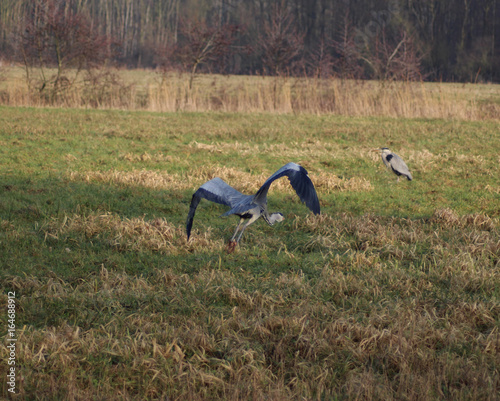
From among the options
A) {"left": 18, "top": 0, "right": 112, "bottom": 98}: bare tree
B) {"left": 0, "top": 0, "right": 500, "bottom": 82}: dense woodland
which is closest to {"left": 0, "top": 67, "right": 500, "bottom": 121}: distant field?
{"left": 0, "top": 0, "right": 500, "bottom": 82}: dense woodland

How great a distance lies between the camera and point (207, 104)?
1973 cm

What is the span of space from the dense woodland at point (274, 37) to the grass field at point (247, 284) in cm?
1052

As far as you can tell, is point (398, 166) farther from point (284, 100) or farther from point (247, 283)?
point (284, 100)

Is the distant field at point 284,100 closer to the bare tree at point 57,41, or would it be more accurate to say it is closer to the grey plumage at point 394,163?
the bare tree at point 57,41

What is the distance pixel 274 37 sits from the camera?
27.8 m

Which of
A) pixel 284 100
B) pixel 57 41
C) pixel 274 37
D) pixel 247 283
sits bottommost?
pixel 247 283

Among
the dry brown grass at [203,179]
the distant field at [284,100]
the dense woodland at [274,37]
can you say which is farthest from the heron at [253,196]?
the distant field at [284,100]

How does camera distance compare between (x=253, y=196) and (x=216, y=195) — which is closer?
(x=216, y=195)

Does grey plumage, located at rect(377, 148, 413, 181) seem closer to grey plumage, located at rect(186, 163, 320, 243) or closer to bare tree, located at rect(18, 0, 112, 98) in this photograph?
grey plumage, located at rect(186, 163, 320, 243)

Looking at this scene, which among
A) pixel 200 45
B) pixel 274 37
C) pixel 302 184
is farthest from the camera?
pixel 274 37

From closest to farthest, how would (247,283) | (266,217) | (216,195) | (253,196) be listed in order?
Answer: (216,195)
(253,196)
(247,283)
(266,217)

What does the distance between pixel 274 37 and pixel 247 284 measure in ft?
81.6

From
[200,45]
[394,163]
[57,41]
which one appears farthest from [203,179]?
[200,45]

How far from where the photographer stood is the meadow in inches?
130
